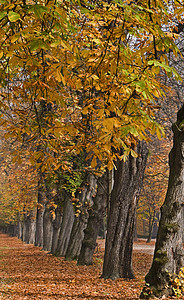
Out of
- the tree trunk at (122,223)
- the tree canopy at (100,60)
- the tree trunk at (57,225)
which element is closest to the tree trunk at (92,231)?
the tree trunk at (122,223)

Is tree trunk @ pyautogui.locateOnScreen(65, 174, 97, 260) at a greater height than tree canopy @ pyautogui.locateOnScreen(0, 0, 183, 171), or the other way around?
tree canopy @ pyautogui.locateOnScreen(0, 0, 183, 171)

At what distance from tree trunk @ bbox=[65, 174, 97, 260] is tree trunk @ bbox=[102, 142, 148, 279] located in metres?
5.31

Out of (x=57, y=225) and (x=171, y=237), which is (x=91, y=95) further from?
(x=57, y=225)

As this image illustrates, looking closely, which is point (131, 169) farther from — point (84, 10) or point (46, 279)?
point (84, 10)

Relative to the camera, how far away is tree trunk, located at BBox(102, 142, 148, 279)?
333 inches

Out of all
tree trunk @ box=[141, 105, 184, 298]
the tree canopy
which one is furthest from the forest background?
tree trunk @ box=[141, 105, 184, 298]

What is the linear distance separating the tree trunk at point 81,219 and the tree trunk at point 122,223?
5.31 m

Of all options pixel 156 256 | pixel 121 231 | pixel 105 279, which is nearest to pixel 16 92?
pixel 156 256

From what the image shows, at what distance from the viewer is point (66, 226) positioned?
15.9 m

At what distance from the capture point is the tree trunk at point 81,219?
46.2ft

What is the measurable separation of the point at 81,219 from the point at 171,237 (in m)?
8.31

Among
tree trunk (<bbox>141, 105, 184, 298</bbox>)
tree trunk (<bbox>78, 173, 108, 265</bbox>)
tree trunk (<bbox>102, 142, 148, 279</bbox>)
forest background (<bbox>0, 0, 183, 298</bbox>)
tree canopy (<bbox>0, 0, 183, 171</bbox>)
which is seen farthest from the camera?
tree trunk (<bbox>78, 173, 108, 265</bbox>)

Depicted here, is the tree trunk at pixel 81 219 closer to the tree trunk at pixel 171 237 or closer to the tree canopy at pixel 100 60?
the tree trunk at pixel 171 237

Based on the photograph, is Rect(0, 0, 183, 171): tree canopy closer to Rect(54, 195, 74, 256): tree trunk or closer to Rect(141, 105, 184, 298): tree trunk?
Rect(141, 105, 184, 298): tree trunk
